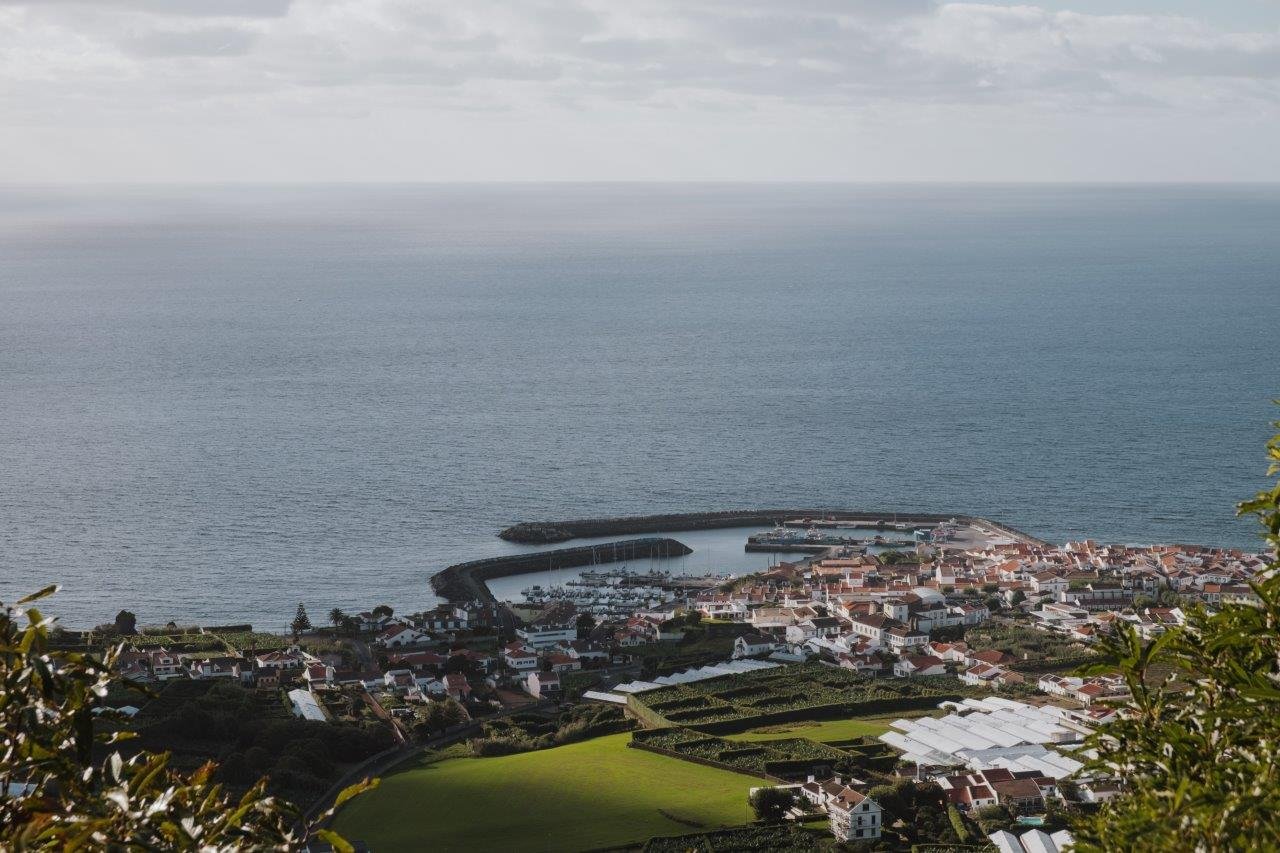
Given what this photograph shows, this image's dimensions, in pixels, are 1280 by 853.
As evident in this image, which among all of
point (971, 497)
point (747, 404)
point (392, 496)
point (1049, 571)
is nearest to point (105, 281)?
point (747, 404)

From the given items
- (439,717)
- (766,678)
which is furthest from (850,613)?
(439,717)

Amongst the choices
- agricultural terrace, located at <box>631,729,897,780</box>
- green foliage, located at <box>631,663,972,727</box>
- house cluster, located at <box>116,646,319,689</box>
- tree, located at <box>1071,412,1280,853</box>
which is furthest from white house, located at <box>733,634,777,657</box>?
tree, located at <box>1071,412,1280,853</box>

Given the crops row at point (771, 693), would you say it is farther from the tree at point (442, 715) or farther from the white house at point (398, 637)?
the white house at point (398, 637)

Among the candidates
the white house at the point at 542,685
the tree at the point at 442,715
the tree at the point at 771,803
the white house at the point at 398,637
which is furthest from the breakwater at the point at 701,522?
the tree at the point at 771,803

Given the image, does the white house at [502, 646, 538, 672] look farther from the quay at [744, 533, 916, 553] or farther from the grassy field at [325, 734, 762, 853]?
the quay at [744, 533, 916, 553]

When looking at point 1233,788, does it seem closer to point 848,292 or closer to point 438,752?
point 438,752

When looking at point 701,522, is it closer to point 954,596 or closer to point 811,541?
point 811,541
